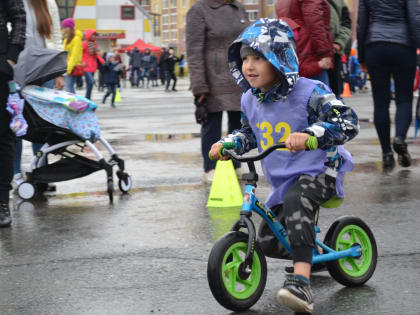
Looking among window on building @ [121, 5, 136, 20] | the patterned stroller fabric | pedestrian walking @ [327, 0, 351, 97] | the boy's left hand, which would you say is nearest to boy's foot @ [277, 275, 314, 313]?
the boy's left hand

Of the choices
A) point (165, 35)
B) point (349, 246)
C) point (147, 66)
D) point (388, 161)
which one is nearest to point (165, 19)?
point (165, 35)

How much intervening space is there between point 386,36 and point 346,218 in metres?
4.38

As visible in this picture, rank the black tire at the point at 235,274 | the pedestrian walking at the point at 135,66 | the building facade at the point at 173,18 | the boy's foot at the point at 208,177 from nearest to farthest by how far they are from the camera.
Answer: the black tire at the point at 235,274
the boy's foot at the point at 208,177
the pedestrian walking at the point at 135,66
the building facade at the point at 173,18

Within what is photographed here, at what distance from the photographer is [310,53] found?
304 inches

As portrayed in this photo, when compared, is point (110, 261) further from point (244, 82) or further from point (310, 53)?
point (310, 53)

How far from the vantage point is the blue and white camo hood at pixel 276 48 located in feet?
13.0

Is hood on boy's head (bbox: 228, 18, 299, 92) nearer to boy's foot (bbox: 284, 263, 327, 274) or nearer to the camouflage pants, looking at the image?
the camouflage pants

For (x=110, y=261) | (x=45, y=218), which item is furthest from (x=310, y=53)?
(x=110, y=261)

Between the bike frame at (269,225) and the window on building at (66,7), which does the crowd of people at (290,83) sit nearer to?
the bike frame at (269,225)

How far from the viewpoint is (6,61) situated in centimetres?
604

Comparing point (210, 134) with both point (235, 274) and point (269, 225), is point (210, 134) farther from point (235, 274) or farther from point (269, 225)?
point (235, 274)

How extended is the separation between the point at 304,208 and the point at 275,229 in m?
0.24

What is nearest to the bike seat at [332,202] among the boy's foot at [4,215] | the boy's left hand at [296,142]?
the boy's left hand at [296,142]

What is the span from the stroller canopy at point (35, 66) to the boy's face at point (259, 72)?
349 centimetres
